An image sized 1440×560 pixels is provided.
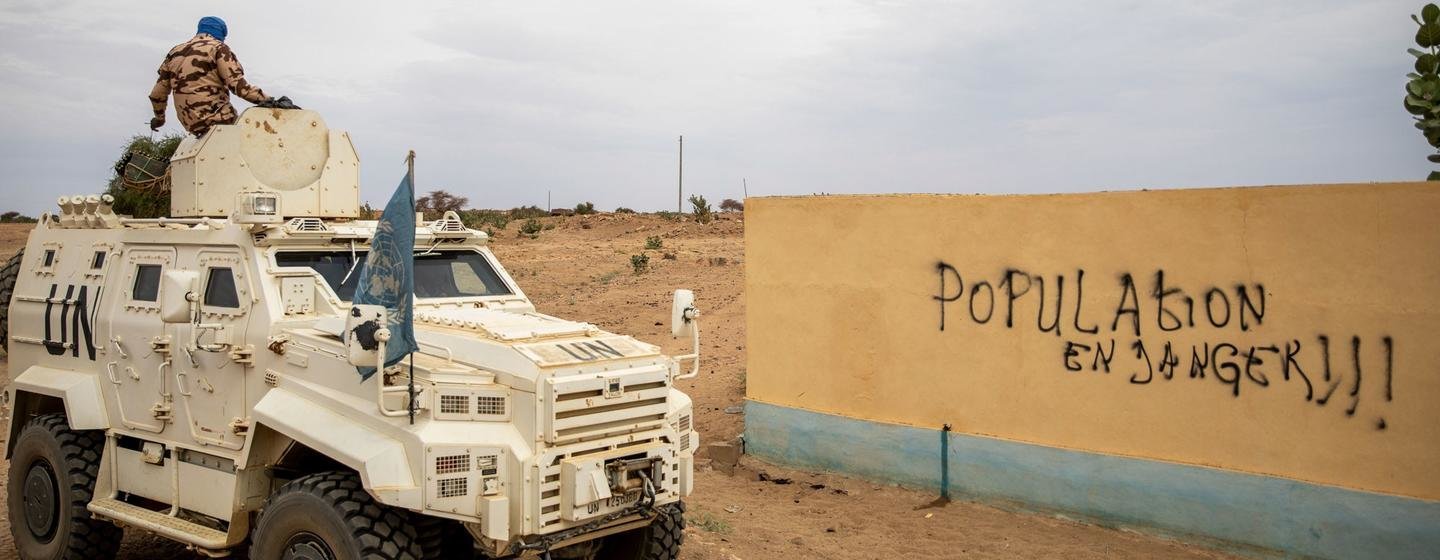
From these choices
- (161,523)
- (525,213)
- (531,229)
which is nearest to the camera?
(161,523)

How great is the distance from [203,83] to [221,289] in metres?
2.16

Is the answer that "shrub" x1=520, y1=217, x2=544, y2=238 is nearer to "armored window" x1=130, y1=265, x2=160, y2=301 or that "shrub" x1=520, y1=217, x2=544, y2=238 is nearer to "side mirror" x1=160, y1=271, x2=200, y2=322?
"armored window" x1=130, y1=265, x2=160, y2=301

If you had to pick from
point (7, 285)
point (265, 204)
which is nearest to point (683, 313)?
point (265, 204)

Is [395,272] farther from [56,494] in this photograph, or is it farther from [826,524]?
[826,524]

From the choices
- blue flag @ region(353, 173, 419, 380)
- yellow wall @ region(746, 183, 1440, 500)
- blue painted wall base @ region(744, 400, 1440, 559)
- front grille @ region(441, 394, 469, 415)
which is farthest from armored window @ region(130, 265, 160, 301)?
blue painted wall base @ region(744, 400, 1440, 559)

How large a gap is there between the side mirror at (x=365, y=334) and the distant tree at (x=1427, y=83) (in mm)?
7002

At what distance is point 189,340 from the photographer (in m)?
6.05

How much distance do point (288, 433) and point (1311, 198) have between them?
5.88 m

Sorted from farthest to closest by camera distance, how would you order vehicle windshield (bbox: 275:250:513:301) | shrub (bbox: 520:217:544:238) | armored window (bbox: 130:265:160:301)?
1. shrub (bbox: 520:217:544:238)
2. armored window (bbox: 130:265:160:301)
3. vehicle windshield (bbox: 275:250:513:301)

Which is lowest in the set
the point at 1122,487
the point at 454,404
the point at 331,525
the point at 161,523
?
the point at 1122,487

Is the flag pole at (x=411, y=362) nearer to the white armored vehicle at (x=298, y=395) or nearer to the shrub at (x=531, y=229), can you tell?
the white armored vehicle at (x=298, y=395)

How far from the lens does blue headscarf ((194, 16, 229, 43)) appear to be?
309 inches

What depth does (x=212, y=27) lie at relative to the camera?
784 cm

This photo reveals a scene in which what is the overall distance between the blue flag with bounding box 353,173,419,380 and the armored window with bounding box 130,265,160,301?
7.19 feet
